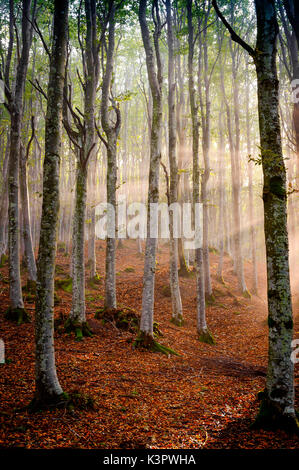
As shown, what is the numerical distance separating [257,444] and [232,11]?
17046 millimetres

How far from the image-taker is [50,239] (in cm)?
434

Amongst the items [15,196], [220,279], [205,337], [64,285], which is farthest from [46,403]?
[220,279]

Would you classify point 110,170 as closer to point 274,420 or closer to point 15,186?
point 15,186

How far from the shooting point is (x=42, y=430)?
12.2 feet

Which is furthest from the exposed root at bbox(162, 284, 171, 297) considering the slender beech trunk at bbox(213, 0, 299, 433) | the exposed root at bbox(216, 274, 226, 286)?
the slender beech trunk at bbox(213, 0, 299, 433)

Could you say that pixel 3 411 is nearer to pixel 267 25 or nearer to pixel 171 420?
pixel 171 420

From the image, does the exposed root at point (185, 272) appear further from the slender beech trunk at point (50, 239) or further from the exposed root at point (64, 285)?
the slender beech trunk at point (50, 239)

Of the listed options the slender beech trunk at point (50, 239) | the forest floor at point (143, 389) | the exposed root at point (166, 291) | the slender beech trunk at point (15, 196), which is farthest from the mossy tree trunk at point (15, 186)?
the exposed root at point (166, 291)

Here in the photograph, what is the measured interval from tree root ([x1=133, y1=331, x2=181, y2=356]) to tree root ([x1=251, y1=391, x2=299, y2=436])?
4.19 meters

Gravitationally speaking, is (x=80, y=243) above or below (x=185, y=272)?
above

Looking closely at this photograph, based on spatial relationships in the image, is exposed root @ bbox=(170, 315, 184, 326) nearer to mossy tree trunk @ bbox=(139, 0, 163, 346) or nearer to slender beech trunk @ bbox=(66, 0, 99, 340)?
mossy tree trunk @ bbox=(139, 0, 163, 346)

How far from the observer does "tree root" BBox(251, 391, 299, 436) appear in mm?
3898

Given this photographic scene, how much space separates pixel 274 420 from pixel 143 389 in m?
2.59
